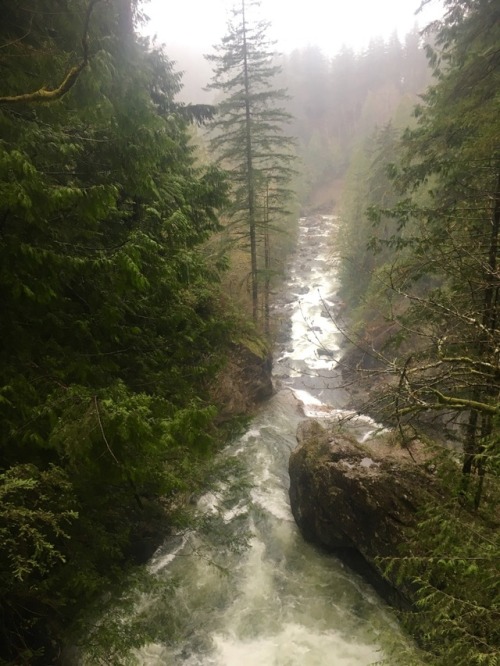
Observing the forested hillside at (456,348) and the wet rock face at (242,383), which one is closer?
the forested hillside at (456,348)

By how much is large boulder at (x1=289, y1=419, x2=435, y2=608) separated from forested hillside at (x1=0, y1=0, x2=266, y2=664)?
3570 mm

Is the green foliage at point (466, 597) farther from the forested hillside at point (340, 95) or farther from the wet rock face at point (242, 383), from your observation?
the forested hillside at point (340, 95)

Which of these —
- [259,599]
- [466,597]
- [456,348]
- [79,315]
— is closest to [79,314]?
[79,315]

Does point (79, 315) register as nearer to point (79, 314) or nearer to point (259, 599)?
point (79, 314)

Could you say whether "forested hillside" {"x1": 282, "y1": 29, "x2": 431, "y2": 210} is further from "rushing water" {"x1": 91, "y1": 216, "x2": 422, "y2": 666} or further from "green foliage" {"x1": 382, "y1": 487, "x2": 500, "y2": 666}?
"green foliage" {"x1": 382, "y1": 487, "x2": 500, "y2": 666}

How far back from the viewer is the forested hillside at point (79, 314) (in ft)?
11.6

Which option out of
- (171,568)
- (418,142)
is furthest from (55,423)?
(418,142)

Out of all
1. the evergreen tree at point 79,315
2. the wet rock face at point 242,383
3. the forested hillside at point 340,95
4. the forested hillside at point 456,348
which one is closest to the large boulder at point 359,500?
the forested hillside at point 456,348

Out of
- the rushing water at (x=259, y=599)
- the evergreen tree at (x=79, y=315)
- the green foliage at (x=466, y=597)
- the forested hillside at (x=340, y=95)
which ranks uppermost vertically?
the forested hillside at (x=340, y=95)

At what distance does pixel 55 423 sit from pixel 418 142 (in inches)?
378

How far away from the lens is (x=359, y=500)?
8.41 m

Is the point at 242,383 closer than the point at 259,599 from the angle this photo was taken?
No

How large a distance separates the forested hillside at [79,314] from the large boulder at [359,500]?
3.57m

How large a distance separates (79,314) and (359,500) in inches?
266
